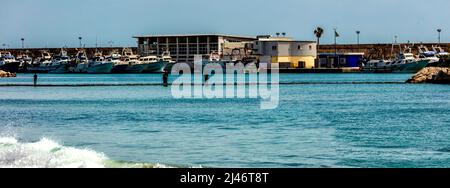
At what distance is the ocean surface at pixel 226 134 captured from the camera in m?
17.8

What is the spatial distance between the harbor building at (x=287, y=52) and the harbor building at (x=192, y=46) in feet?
27.2

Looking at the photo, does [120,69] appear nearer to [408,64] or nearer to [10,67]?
[10,67]

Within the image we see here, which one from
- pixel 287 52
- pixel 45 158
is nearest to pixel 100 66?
pixel 287 52

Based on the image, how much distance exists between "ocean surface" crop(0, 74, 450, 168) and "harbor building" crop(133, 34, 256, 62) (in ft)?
313

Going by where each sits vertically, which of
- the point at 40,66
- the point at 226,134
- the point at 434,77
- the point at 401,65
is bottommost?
the point at 40,66

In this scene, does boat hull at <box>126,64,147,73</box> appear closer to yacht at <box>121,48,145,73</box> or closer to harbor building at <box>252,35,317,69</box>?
yacht at <box>121,48,145,73</box>

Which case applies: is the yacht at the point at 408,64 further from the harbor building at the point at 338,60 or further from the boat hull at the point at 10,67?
the boat hull at the point at 10,67

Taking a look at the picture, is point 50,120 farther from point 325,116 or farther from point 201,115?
point 325,116

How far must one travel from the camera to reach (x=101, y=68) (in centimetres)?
14000

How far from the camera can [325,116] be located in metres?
34.1

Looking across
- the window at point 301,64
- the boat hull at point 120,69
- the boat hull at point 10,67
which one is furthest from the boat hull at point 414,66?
the boat hull at point 10,67

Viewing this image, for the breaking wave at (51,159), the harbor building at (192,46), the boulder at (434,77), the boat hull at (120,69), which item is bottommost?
the boat hull at (120,69)

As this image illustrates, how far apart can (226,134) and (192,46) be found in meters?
119
